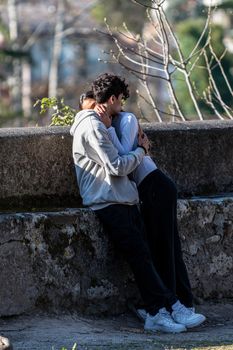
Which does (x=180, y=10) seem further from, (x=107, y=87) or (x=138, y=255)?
(x=138, y=255)

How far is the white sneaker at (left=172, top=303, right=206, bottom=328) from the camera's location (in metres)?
7.23

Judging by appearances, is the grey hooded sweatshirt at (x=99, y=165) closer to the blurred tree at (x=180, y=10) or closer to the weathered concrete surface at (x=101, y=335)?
the weathered concrete surface at (x=101, y=335)

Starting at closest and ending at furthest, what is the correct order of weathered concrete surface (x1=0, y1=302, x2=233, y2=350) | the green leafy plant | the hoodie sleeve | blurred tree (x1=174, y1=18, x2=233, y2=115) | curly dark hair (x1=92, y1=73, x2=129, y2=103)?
weathered concrete surface (x1=0, y1=302, x2=233, y2=350), the hoodie sleeve, curly dark hair (x1=92, y1=73, x2=129, y2=103), the green leafy plant, blurred tree (x1=174, y1=18, x2=233, y2=115)

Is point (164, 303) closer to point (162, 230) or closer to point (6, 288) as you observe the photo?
point (162, 230)

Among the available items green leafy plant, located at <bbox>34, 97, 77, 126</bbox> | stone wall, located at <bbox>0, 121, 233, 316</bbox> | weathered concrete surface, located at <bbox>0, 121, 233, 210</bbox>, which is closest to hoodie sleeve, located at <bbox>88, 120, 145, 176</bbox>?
stone wall, located at <bbox>0, 121, 233, 316</bbox>

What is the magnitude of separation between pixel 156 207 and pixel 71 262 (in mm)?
627

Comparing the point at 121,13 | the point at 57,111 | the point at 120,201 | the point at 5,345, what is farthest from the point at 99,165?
the point at 121,13

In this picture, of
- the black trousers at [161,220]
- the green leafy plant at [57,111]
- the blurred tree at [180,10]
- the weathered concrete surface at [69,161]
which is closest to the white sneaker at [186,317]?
the black trousers at [161,220]

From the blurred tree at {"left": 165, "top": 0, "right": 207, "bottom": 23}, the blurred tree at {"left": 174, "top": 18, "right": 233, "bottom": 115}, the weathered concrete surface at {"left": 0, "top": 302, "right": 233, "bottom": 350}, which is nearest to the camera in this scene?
the weathered concrete surface at {"left": 0, "top": 302, "right": 233, "bottom": 350}

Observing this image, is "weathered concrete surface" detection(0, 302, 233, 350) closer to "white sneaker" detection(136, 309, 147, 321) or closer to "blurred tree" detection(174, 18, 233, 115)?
"white sneaker" detection(136, 309, 147, 321)

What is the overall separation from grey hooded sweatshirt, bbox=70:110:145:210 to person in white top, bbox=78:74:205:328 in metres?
0.10

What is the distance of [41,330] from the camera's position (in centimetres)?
693

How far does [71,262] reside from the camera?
24.0ft

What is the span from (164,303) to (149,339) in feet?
1.14
